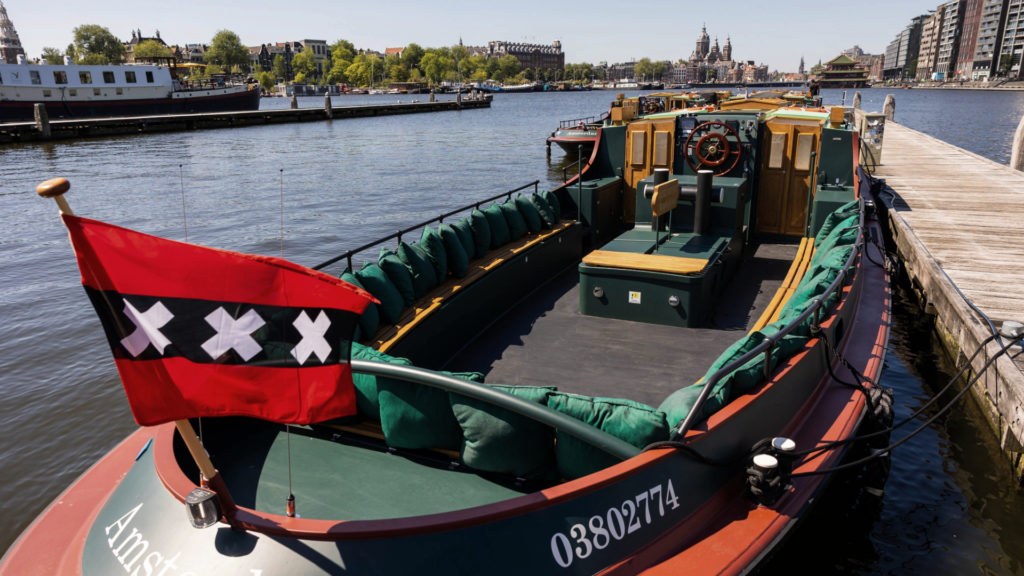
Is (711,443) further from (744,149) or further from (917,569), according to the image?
(744,149)

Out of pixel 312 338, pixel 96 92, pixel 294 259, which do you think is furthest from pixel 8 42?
pixel 312 338

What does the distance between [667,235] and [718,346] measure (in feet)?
7.99

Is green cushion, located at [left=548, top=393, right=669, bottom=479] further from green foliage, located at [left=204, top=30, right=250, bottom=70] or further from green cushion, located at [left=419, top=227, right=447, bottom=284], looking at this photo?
green foliage, located at [left=204, top=30, right=250, bottom=70]

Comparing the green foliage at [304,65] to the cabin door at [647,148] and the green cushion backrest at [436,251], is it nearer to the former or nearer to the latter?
the cabin door at [647,148]

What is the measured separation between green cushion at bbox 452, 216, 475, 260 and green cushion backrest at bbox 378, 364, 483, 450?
11.6ft

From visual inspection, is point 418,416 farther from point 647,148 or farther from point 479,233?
point 647,148

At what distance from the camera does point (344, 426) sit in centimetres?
450

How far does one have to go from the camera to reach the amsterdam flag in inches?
104

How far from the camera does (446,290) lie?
23.1 feet

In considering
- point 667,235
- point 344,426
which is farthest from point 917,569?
point 344,426

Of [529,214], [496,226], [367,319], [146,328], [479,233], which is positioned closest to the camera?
[146,328]

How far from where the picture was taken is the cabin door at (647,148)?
34.9 feet

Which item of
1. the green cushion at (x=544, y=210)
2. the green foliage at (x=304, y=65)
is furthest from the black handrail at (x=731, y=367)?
the green foliage at (x=304, y=65)

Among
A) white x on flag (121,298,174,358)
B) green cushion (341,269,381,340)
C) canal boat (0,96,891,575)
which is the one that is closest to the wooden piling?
canal boat (0,96,891,575)
